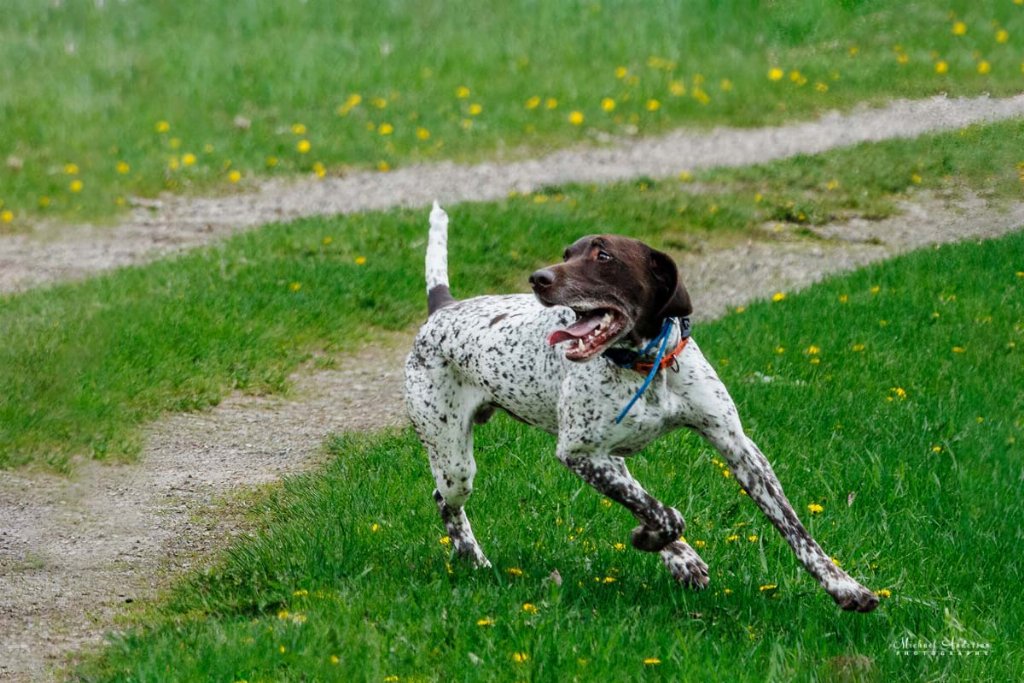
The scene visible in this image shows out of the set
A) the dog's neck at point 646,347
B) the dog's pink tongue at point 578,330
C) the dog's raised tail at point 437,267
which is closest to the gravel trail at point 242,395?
the dog's raised tail at point 437,267

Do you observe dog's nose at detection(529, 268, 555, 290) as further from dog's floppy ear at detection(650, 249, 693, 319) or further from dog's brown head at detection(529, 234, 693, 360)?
dog's floppy ear at detection(650, 249, 693, 319)

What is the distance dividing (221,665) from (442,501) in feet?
4.54

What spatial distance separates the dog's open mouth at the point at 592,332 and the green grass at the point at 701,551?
3.02ft

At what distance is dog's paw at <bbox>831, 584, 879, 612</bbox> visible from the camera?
468 cm

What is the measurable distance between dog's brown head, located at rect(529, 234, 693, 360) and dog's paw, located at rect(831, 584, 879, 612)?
3.51 feet

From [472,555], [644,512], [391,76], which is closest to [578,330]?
[644,512]

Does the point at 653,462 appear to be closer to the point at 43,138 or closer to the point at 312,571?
the point at 312,571

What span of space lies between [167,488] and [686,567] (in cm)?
309

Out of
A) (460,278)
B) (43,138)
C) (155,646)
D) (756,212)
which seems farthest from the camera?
(43,138)

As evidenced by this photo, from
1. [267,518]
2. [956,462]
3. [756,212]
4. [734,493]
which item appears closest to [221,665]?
[267,518]

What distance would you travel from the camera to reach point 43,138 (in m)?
13.1

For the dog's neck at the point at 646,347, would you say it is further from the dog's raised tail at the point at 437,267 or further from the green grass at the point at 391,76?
the green grass at the point at 391,76

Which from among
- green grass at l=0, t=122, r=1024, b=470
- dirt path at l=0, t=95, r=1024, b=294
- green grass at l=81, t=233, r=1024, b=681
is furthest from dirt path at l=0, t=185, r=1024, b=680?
dirt path at l=0, t=95, r=1024, b=294

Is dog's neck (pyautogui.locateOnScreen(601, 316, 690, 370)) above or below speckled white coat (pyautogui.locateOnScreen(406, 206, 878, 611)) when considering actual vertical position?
above
